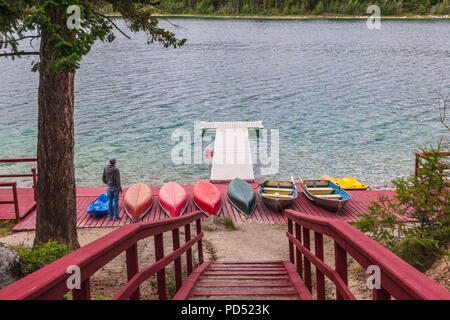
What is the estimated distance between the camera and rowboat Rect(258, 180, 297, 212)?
42.3 feet

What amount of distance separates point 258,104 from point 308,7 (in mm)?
106498

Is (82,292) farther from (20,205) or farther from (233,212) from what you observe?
(20,205)

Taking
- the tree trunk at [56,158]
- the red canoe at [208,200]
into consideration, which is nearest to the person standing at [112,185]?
the red canoe at [208,200]

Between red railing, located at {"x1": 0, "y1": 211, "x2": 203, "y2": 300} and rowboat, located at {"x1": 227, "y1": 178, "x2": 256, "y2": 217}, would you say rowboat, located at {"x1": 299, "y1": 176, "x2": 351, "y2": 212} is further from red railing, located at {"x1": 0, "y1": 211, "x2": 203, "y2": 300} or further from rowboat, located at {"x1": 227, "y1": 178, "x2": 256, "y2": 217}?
red railing, located at {"x1": 0, "y1": 211, "x2": 203, "y2": 300}

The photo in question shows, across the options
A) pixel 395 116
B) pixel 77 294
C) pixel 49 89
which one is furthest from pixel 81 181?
pixel 395 116

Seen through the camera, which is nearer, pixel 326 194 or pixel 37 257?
pixel 37 257

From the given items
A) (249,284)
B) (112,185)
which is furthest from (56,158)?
(249,284)

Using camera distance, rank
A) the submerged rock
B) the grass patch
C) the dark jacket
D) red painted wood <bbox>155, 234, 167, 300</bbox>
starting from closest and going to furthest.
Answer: red painted wood <bbox>155, 234, 167, 300</bbox> < the submerged rock < the grass patch < the dark jacket

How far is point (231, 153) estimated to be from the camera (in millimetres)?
20594

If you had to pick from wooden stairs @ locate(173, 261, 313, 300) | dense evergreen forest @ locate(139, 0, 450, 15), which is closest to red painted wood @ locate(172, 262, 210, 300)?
wooden stairs @ locate(173, 261, 313, 300)

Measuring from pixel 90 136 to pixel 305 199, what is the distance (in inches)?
710

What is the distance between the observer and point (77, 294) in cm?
232

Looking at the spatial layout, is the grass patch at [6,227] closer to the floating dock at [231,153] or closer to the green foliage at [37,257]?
the green foliage at [37,257]

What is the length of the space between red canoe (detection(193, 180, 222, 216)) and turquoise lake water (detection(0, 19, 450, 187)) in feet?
17.4
